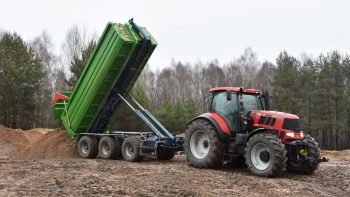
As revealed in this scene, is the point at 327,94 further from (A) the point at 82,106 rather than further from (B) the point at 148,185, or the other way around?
(B) the point at 148,185

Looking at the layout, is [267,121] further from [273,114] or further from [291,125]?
[291,125]

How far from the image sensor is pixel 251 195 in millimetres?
6996

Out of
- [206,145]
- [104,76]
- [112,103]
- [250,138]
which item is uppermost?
[104,76]

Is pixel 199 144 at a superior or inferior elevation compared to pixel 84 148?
superior

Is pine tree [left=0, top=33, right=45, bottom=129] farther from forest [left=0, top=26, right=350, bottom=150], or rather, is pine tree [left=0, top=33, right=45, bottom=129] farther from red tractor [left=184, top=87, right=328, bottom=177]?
red tractor [left=184, top=87, right=328, bottom=177]

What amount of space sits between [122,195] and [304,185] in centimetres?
361

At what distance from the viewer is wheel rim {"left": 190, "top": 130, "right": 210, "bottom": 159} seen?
10.4m

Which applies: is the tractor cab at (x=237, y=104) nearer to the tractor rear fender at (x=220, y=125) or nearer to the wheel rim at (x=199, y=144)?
the tractor rear fender at (x=220, y=125)

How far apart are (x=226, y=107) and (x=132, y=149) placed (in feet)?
11.1

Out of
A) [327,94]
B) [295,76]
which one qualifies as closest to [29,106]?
[295,76]

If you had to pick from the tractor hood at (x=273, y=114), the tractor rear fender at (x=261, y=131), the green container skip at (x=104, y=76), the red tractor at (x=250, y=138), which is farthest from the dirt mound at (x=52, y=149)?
the tractor rear fender at (x=261, y=131)

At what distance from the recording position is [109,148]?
41.7ft

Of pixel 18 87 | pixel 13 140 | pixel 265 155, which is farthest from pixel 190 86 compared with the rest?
pixel 265 155

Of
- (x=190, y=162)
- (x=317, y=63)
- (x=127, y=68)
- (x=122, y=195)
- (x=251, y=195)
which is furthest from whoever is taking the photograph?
(x=317, y=63)
